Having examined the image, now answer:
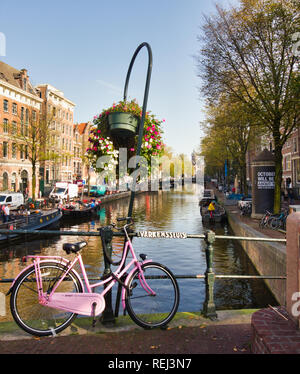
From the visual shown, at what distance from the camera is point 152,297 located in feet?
14.2

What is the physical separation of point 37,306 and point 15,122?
154 ft

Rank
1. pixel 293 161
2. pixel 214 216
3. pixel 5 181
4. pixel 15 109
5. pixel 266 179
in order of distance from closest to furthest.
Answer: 1. pixel 266 179
2. pixel 214 216
3. pixel 5 181
4. pixel 293 161
5. pixel 15 109

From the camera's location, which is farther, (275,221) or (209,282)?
(275,221)

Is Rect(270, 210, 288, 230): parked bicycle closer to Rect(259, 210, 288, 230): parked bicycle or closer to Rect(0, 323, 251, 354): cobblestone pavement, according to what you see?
Rect(259, 210, 288, 230): parked bicycle

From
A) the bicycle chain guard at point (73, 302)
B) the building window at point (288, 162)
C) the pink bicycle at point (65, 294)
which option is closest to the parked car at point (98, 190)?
the building window at point (288, 162)

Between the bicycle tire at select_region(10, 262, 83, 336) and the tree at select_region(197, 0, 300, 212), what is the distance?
16.3 m

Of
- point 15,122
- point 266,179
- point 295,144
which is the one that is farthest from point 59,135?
point 266,179

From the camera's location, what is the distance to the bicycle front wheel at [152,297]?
13.0ft

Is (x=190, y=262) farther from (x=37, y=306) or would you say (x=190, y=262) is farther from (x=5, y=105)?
(x=5, y=105)

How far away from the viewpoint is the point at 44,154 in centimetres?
4178

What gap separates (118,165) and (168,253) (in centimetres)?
1181

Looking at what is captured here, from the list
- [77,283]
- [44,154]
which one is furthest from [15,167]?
[77,283]

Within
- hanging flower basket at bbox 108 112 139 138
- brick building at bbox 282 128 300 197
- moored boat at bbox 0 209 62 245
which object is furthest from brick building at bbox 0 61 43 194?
hanging flower basket at bbox 108 112 139 138

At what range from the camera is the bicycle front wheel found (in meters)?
3.96
